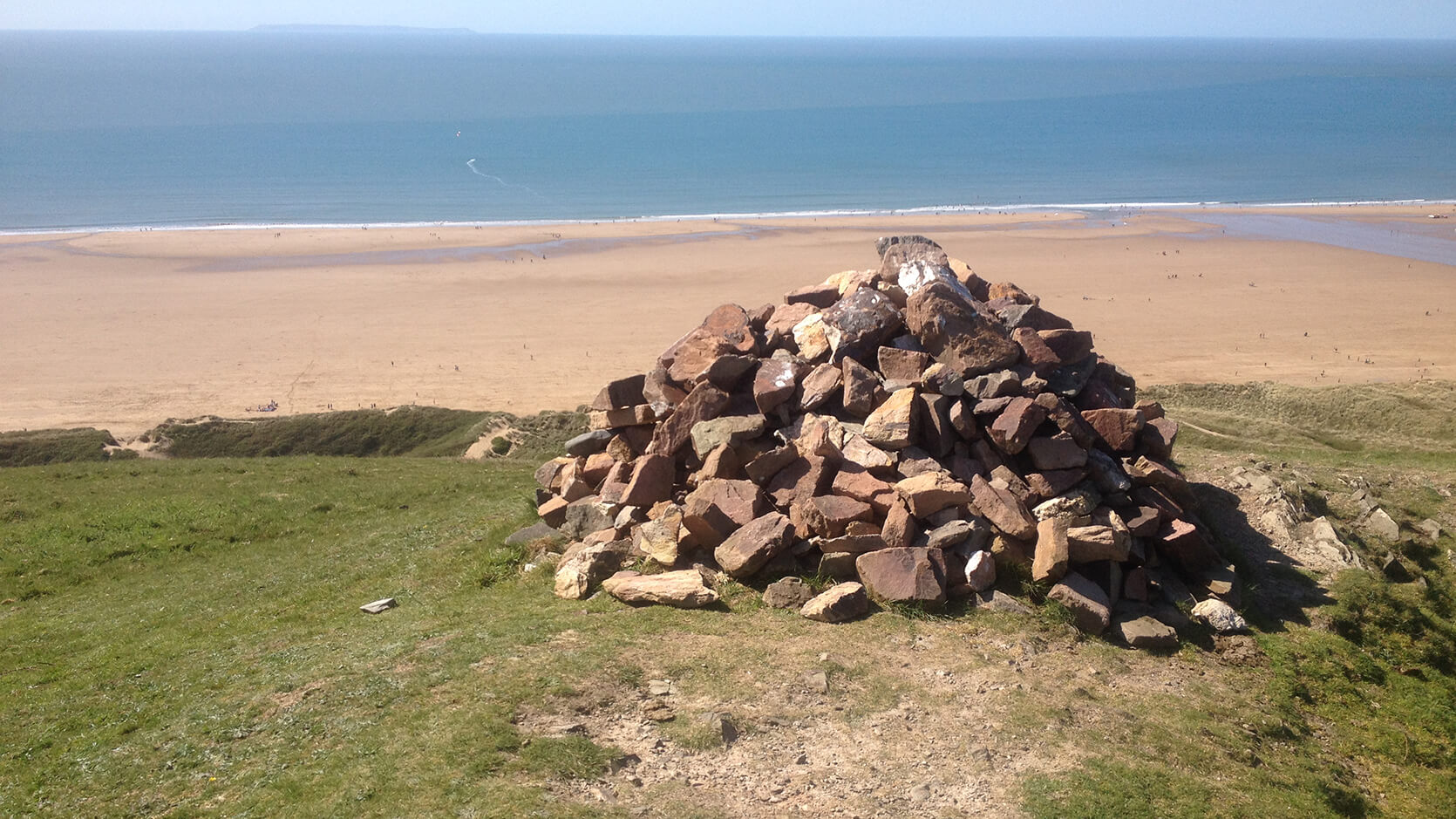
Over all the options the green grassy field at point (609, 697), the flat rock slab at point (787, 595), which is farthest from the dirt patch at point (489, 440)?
the flat rock slab at point (787, 595)

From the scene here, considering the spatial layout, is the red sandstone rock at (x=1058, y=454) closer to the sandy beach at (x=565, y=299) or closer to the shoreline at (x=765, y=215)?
the sandy beach at (x=565, y=299)

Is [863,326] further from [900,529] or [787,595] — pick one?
[787,595]

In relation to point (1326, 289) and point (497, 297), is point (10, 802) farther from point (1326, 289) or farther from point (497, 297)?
point (1326, 289)

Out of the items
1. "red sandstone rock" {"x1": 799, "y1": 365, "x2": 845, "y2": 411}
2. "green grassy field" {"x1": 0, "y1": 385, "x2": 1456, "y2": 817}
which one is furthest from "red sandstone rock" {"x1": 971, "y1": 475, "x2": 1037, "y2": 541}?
"red sandstone rock" {"x1": 799, "y1": 365, "x2": 845, "y2": 411}

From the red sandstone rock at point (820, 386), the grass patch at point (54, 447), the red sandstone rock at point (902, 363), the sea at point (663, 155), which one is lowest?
the grass patch at point (54, 447)

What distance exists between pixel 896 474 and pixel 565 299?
36.8 m

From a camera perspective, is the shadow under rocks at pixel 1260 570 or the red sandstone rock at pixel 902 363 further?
the red sandstone rock at pixel 902 363

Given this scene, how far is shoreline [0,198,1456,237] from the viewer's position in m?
69.2

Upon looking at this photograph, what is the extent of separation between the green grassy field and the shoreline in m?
58.9

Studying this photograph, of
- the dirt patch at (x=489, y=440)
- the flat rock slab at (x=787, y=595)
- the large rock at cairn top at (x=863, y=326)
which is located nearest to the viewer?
the flat rock slab at (x=787, y=595)

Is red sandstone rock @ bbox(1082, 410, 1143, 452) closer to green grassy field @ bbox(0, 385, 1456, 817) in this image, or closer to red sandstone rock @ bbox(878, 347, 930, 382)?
red sandstone rock @ bbox(878, 347, 930, 382)

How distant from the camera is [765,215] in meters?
75.0

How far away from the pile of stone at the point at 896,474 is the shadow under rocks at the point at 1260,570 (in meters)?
0.55

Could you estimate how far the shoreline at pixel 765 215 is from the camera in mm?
69250
